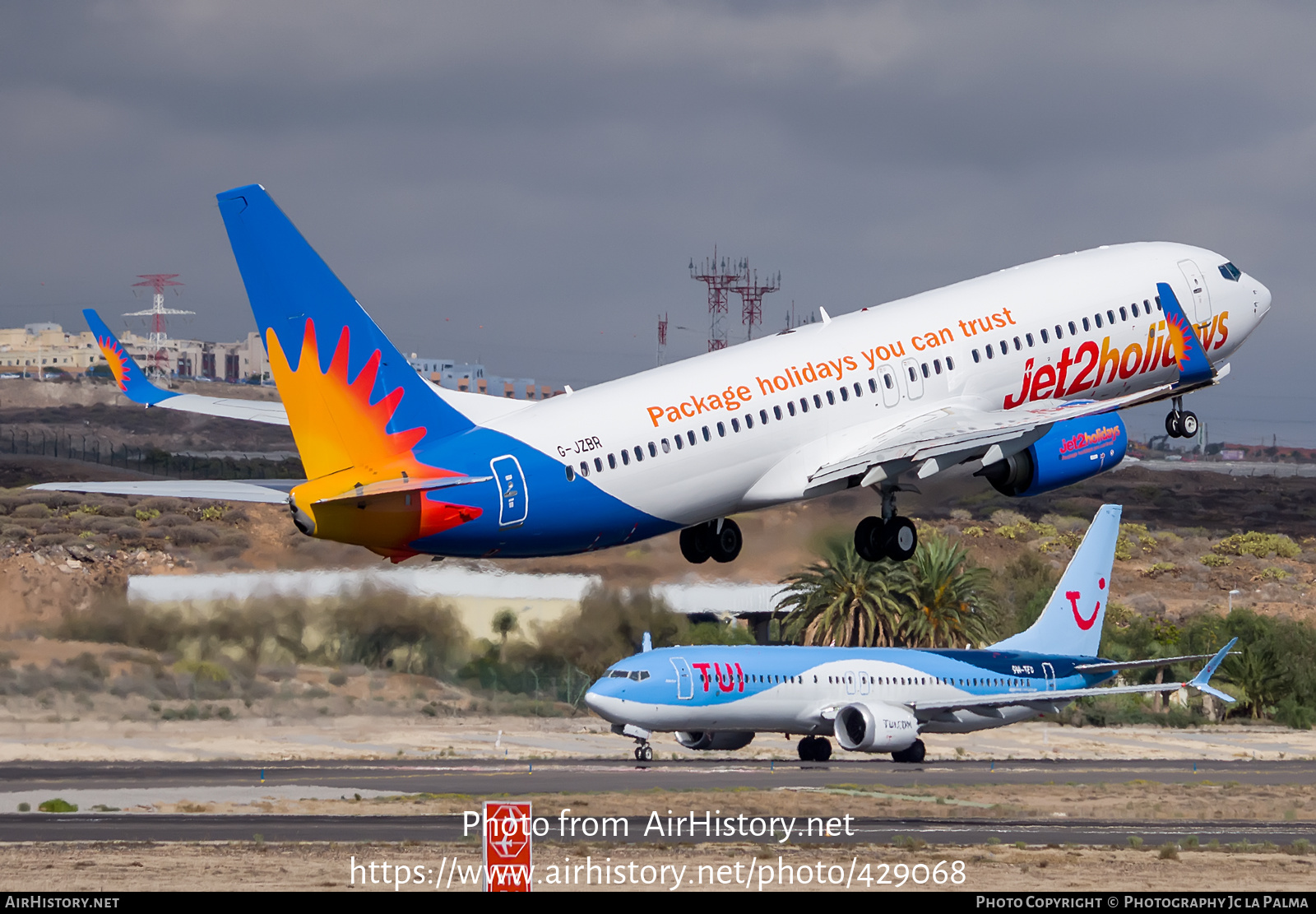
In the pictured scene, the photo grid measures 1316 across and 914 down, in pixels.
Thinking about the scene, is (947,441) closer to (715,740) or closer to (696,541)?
(696,541)

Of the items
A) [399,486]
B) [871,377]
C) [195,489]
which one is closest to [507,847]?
[399,486]

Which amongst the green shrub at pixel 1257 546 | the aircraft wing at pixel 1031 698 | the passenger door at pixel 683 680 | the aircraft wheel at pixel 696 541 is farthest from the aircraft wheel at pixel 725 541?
the green shrub at pixel 1257 546

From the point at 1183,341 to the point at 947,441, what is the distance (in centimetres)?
1134

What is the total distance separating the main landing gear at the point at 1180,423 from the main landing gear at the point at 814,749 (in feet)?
159

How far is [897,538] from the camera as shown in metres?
45.9

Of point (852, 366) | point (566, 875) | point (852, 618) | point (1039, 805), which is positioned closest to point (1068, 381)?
point (852, 366)

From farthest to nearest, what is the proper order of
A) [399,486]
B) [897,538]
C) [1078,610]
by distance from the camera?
[1078,610], [897,538], [399,486]

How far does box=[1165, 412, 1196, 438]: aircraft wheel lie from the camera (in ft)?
171

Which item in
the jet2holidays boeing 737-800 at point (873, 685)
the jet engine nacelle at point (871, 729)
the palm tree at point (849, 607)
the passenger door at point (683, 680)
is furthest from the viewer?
the palm tree at point (849, 607)

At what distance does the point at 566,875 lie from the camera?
164 feet

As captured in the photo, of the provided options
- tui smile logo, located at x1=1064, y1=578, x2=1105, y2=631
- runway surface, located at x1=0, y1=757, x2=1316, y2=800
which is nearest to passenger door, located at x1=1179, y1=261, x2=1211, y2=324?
runway surface, located at x1=0, y1=757, x2=1316, y2=800

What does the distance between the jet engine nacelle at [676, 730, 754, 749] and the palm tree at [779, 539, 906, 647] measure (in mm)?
10957

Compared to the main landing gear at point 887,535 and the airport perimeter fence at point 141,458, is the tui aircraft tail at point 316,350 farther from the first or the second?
the airport perimeter fence at point 141,458

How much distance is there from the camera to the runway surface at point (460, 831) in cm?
6000
